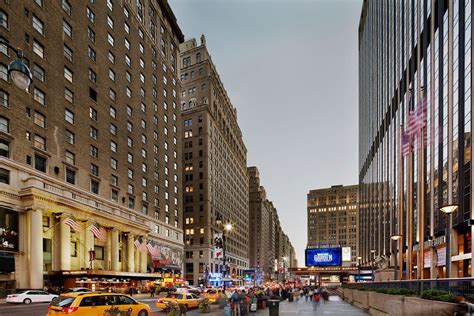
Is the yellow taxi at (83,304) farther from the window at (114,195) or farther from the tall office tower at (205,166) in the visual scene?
the tall office tower at (205,166)

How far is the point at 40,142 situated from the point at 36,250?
1286 cm

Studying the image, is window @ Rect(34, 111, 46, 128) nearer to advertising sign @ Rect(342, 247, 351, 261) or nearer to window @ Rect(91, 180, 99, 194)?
window @ Rect(91, 180, 99, 194)

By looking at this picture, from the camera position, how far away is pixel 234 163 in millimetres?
159125

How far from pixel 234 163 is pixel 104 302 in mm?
140077

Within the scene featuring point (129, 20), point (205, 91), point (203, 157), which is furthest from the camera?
point (205, 91)

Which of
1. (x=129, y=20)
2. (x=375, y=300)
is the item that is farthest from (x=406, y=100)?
(x=129, y=20)

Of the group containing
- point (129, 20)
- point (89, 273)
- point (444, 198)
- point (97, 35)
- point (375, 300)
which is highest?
point (129, 20)

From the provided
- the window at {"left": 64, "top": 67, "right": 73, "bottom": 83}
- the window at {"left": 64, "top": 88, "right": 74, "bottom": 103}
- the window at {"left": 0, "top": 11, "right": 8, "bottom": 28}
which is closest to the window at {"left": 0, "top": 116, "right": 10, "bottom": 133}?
the window at {"left": 0, "top": 11, "right": 8, "bottom": 28}

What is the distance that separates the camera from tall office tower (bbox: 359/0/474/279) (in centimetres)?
3581

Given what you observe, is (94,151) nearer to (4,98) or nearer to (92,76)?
(92,76)

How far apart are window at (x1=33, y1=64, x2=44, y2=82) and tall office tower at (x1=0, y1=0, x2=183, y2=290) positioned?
0.12 m

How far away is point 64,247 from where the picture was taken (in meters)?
48.4

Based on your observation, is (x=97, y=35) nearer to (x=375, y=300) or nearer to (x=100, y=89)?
(x=100, y=89)

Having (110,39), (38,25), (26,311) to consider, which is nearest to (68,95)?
(38,25)
